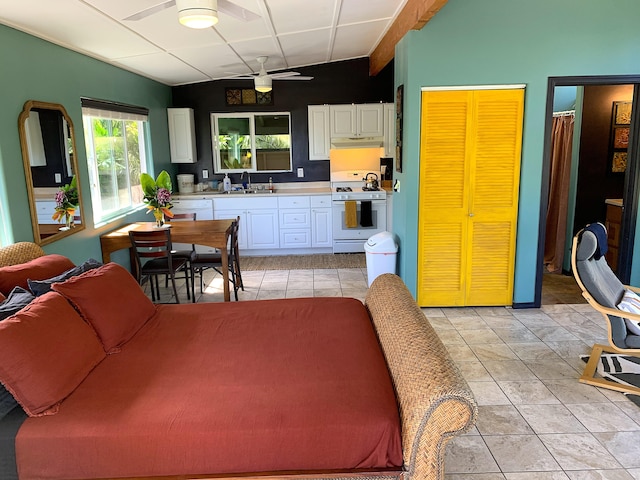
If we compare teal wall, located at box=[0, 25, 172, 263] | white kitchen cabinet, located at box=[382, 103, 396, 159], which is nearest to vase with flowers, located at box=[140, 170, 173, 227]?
teal wall, located at box=[0, 25, 172, 263]

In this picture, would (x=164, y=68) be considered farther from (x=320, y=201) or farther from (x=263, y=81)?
(x=320, y=201)

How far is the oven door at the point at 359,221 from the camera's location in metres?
6.73

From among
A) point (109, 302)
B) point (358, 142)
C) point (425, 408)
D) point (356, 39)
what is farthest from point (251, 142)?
point (425, 408)

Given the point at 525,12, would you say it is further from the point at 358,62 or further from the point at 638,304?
the point at 358,62

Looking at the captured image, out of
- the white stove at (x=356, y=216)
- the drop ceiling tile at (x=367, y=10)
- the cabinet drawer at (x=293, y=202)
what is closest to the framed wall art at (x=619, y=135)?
the white stove at (x=356, y=216)

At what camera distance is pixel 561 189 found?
5781mm

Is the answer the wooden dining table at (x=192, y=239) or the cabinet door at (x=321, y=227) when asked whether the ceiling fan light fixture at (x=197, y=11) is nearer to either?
the wooden dining table at (x=192, y=239)

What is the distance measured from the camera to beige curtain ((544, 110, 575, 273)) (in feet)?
18.7

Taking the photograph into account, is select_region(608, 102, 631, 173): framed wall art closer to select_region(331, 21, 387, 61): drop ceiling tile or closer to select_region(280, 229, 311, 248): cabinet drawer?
select_region(331, 21, 387, 61): drop ceiling tile

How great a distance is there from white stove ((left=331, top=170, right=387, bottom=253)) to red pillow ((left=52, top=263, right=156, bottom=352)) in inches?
162

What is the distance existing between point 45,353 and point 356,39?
15.9ft

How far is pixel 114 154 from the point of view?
5246 millimetres

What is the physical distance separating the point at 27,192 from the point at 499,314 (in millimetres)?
4058

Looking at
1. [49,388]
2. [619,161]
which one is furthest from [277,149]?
[49,388]
